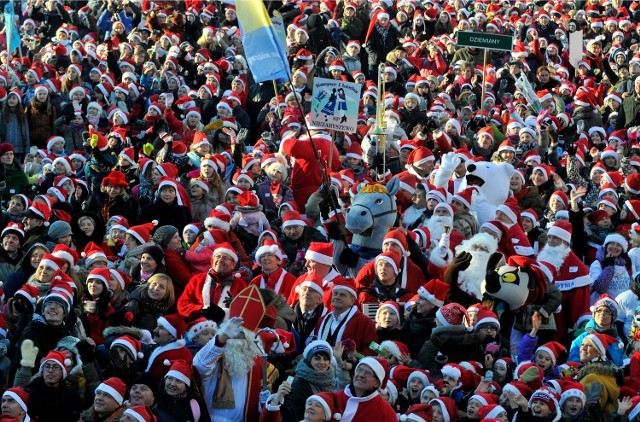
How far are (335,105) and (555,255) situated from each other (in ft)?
12.5

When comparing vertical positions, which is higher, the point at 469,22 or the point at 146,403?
the point at 146,403

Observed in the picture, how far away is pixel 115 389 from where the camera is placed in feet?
40.8

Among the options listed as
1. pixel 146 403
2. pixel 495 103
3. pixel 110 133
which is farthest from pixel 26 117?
pixel 146 403

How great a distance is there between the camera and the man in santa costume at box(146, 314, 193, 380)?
43.2ft

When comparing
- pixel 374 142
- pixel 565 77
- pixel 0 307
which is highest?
pixel 0 307

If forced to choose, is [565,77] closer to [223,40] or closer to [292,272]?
[223,40]

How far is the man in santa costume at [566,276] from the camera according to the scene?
1609 cm

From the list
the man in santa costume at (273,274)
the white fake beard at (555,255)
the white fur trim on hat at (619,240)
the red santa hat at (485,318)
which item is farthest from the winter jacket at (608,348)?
the man in santa costume at (273,274)

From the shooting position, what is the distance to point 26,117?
2248 cm

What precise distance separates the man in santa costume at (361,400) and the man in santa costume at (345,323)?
1526 mm

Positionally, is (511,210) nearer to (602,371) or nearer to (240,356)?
(602,371)

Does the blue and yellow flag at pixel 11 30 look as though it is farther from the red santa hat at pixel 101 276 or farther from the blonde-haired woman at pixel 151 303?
the blonde-haired woman at pixel 151 303

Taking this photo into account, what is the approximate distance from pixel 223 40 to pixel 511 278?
13603 mm

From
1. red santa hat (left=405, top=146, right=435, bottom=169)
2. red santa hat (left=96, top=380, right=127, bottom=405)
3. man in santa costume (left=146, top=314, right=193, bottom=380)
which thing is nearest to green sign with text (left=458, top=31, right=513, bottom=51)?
red santa hat (left=405, top=146, right=435, bottom=169)
